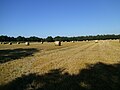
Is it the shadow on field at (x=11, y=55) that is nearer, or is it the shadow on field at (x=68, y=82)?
the shadow on field at (x=68, y=82)

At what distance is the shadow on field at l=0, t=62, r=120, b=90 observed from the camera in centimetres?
879

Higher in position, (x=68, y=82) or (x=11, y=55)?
(x=68, y=82)

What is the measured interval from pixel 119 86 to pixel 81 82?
1647mm

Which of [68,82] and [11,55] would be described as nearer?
[68,82]

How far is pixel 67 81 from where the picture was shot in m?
9.70

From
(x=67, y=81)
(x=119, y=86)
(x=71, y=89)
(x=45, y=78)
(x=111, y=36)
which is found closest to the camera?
(x=71, y=89)

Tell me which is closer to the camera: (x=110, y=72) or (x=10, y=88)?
(x=10, y=88)

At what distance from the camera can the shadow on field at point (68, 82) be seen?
8.79 meters

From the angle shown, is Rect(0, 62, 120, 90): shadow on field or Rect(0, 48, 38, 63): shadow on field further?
Rect(0, 48, 38, 63): shadow on field

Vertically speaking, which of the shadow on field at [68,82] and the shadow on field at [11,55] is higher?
the shadow on field at [68,82]

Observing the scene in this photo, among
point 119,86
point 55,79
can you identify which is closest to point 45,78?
point 55,79

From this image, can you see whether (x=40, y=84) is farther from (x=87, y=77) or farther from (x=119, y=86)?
(x=119, y=86)

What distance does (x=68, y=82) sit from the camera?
9.50 metres

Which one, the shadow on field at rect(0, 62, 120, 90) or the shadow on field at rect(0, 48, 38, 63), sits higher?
the shadow on field at rect(0, 62, 120, 90)
